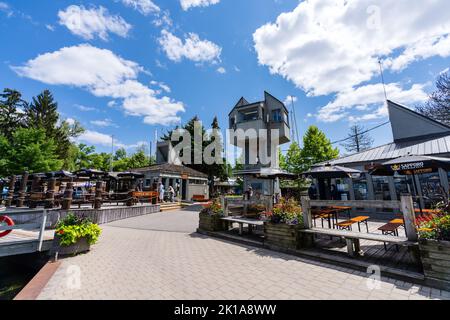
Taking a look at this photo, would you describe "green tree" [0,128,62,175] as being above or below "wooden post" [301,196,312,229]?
above

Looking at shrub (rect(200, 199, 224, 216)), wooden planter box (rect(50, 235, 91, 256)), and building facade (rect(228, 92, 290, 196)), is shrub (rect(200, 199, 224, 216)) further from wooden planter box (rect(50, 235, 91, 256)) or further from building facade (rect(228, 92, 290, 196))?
building facade (rect(228, 92, 290, 196))

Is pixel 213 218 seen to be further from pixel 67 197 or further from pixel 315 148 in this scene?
pixel 315 148

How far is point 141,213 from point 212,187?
19.8m

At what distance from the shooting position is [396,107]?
515 inches

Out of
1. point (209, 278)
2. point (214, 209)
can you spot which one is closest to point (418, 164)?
point (209, 278)

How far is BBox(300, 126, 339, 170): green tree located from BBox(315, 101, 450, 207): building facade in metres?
12.2

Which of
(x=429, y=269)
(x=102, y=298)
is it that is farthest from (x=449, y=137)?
(x=102, y=298)

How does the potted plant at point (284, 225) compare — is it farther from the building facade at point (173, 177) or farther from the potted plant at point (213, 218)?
the building facade at point (173, 177)

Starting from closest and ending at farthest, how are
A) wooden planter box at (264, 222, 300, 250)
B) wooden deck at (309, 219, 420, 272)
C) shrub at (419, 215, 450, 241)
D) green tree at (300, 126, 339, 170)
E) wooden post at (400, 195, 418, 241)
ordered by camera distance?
shrub at (419, 215, 450, 241) → wooden post at (400, 195, 418, 241) → wooden deck at (309, 219, 420, 272) → wooden planter box at (264, 222, 300, 250) → green tree at (300, 126, 339, 170)

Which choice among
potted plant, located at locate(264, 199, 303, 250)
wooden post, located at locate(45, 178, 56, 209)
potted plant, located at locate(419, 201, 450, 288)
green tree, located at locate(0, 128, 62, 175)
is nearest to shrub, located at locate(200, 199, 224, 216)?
potted plant, located at locate(264, 199, 303, 250)

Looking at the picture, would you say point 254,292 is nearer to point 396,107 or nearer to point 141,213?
point 141,213

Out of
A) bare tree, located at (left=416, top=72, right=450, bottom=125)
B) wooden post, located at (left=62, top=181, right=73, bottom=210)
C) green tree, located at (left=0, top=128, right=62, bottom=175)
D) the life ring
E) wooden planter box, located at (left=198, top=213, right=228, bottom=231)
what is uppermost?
bare tree, located at (left=416, top=72, right=450, bottom=125)

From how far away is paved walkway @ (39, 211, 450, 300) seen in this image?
3.25 metres

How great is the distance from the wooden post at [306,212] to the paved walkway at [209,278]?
94cm
